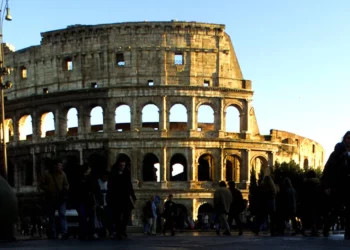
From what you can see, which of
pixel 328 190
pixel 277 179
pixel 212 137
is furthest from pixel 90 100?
pixel 328 190

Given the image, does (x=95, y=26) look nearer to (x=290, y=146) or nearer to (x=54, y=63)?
(x=54, y=63)

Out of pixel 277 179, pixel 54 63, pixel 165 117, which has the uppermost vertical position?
pixel 54 63

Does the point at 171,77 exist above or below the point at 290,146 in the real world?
above

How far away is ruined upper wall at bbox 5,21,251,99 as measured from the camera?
63.2m

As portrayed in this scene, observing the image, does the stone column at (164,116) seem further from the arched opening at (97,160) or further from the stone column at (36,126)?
the stone column at (36,126)

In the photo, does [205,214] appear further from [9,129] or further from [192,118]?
[9,129]

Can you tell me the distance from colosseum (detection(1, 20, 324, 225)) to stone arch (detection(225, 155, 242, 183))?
0.30 ft

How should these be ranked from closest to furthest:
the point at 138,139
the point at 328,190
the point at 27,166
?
the point at 328,190
the point at 138,139
the point at 27,166

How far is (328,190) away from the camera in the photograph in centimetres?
1734

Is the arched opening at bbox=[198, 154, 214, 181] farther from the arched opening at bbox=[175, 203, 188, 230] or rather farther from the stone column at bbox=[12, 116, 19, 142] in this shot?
the stone column at bbox=[12, 116, 19, 142]

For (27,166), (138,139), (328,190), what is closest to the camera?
(328,190)

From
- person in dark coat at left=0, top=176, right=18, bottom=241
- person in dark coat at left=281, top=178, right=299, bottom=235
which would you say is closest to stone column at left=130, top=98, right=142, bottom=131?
person in dark coat at left=281, top=178, right=299, bottom=235

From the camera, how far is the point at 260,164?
218 ft

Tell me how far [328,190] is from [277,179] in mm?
45103
